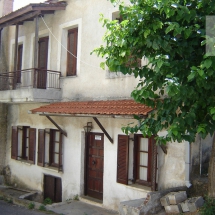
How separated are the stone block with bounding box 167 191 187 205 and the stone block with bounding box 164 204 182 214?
0.08 m

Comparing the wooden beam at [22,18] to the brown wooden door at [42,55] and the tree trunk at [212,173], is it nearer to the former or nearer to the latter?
the brown wooden door at [42,55]

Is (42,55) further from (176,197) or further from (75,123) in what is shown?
(176,197)

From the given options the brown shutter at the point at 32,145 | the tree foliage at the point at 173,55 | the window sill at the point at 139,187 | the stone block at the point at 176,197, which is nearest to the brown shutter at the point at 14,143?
the brown shutter at the point at 32,145

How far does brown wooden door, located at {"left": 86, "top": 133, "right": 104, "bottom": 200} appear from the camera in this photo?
399 inches

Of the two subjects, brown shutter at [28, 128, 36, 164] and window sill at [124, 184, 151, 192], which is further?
brown shutter at [28, 128, 36, 164]

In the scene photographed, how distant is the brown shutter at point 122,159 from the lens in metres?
9.00

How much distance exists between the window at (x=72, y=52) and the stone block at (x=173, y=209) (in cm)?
585

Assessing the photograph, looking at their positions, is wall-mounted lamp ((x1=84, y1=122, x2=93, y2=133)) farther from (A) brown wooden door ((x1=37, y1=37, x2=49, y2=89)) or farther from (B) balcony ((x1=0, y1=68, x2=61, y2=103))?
(A) brown wooden door ((x1=37, y1=37, x2=49, y2=89))

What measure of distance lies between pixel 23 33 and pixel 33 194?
6.33 metres

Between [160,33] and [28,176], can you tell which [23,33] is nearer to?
[28,176]

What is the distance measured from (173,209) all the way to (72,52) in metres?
6.56

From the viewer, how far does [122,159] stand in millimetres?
9133

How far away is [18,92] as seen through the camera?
1129cm

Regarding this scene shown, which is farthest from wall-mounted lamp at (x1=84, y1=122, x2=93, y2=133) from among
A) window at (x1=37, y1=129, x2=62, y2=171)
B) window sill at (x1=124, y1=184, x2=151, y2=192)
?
window sill at (x1=124, y1=184, x2=151, y2=192)
